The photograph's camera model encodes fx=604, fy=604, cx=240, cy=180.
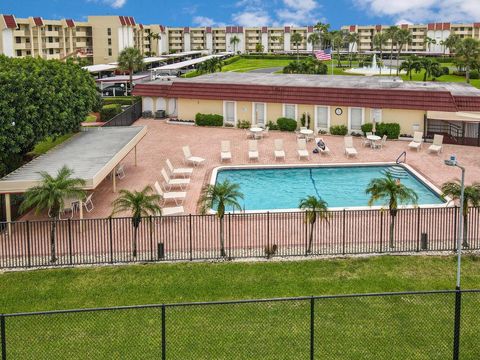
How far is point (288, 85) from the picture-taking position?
43031mm

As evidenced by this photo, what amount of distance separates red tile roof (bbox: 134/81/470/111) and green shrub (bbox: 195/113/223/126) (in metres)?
1.34

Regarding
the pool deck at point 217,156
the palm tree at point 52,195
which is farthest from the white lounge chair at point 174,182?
the palm tree at point 52,195

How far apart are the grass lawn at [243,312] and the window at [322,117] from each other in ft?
77.5

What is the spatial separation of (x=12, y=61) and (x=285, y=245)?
1909 centimetres

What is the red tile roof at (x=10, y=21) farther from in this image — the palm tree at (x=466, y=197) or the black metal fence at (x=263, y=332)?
the black metal fence at (x=263, y=332)

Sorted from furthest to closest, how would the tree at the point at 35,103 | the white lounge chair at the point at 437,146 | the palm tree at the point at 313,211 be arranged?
the white lounge chair at the point at 437,146 → the tree at the point at 35,103 → the palm tree at the point at 313,211

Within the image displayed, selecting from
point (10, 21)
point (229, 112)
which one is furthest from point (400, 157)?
point (10, 21)

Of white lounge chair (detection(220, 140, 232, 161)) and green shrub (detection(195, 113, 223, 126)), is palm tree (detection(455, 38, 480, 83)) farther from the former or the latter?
white lounge chair (detection(220, 140, 232, 161))

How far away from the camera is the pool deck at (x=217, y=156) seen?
28.4m

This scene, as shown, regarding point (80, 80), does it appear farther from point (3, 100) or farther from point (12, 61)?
point (3, 100)

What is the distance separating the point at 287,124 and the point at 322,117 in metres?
2.47

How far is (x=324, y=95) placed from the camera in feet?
135

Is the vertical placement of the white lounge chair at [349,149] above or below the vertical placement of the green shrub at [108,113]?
below

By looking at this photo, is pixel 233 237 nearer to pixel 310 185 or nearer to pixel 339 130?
pixel 310 185
